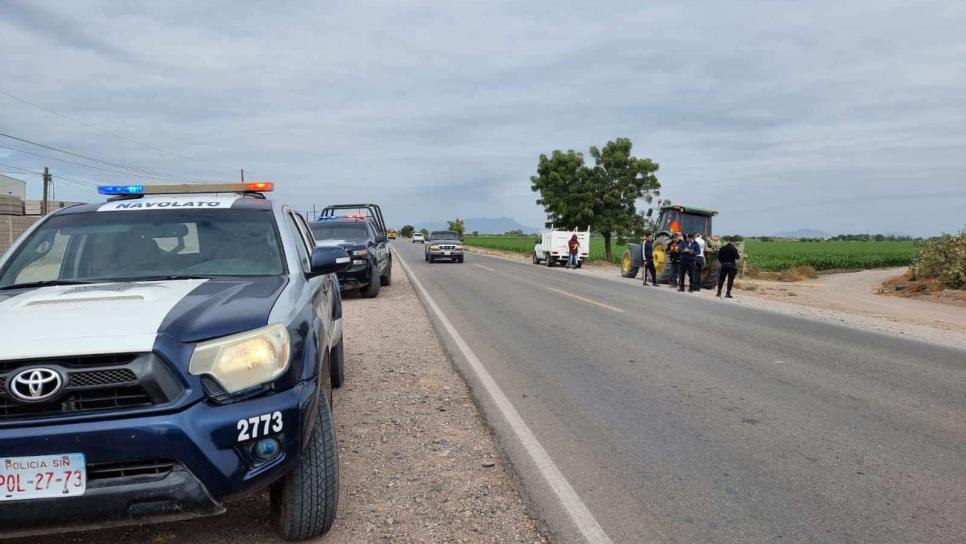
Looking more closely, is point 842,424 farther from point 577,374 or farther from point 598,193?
point 598,193

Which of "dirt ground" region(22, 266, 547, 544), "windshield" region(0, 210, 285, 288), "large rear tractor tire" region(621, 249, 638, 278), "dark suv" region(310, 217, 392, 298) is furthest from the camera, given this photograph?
"large rear tractor tire" region(621, 249, 638, 278)

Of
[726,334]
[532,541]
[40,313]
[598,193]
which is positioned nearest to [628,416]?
[532,541]

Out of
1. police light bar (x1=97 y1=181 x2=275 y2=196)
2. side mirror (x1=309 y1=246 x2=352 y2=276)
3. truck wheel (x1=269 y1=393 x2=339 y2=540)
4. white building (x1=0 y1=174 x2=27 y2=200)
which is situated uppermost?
white building (x1=0 y1=174 x2=27 y2=200)

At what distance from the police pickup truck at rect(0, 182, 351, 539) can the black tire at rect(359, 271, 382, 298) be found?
1188 centimetres

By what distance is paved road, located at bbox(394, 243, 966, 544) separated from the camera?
3691 mm

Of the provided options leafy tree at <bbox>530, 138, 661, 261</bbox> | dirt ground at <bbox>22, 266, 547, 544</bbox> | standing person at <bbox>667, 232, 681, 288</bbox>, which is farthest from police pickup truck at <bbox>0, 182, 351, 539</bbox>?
leafy tree at <bbox>530, 138, 661, 261</bbox>

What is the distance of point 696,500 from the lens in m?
3.91

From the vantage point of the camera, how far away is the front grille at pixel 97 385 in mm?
2588

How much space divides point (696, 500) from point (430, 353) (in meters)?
5.11

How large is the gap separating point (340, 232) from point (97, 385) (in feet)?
45.6

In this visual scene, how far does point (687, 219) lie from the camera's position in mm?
21578

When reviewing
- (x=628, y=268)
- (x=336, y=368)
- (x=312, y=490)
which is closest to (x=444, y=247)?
(x=628, y=268)

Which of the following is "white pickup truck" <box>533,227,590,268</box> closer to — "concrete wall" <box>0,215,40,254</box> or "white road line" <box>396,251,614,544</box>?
"concrete wall" <box>0,215,40,254</box>

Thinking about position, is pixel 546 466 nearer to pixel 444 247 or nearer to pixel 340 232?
pixel 340 232
